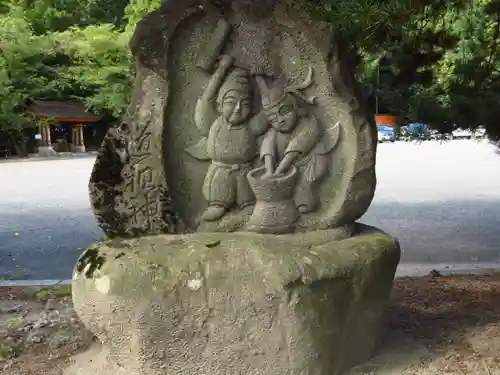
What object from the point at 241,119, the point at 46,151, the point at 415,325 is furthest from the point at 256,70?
the point at 46,151

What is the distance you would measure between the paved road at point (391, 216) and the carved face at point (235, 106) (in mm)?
3900

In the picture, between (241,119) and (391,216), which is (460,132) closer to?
(241,119)

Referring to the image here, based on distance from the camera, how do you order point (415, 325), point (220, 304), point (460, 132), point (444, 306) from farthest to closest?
1. point (460, 132)
2. point (444, 306)
3. point (415, 325)
4. point (220, 304)

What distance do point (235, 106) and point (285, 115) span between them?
26cm

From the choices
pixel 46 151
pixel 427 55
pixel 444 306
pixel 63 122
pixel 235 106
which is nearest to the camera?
pixel 235 106

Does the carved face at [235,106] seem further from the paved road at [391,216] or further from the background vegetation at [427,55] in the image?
the paved road at [391,216]

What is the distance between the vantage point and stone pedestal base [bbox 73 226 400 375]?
289 cm

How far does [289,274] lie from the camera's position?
2.89 meters

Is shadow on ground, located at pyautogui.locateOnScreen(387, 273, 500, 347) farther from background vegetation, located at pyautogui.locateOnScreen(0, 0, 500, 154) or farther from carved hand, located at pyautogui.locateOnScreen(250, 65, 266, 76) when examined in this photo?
carved hand, located at pyautogui.locateOnScreen(250, 65, 266, 76)

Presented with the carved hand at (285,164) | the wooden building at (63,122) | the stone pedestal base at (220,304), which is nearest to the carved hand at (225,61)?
the carved hand at (285,164)

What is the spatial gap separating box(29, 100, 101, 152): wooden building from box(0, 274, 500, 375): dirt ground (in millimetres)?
18497

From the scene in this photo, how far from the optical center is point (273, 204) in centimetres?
335

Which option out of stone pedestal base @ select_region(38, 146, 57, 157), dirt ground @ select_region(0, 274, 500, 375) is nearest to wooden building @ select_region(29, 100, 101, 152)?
stone pedestal base @ select_region(38, 146, 57, 157)

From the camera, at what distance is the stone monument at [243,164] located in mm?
3076
